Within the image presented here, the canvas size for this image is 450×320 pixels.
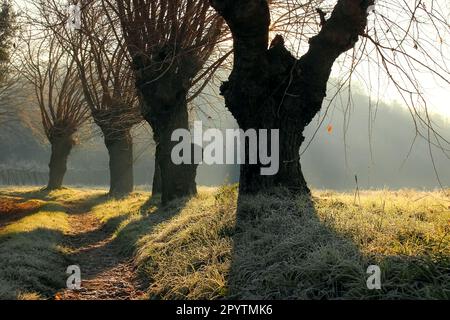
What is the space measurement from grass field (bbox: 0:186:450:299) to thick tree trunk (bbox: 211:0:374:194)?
787 millimetres

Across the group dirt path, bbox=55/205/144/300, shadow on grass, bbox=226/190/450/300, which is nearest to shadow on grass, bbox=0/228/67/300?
dirt path, bbox=55/205/144/300

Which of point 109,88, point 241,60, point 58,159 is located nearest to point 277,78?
point 241,60

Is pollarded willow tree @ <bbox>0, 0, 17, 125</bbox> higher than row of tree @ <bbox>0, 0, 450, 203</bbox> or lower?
higher

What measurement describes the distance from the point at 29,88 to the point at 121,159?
69.9 ft

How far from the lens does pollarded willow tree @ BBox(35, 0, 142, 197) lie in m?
17.1

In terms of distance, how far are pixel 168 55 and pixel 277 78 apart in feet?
13.7

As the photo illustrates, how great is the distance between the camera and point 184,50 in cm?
1216

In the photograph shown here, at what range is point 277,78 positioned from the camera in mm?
8836

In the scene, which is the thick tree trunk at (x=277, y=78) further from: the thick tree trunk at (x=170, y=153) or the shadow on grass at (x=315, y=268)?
the thick tree trunk at (x=170, y=153)

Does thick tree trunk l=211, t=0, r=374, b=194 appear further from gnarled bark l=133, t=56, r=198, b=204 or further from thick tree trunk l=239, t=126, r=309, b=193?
gnarled bark l=133, t=56, r=198, b=204

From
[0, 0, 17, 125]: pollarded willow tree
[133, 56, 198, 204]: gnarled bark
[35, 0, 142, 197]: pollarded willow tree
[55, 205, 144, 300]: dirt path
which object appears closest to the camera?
[55, 205, 144, 300]: dirt path

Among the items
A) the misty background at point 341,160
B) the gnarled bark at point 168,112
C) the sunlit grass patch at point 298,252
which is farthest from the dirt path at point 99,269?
the misty background at point 341,160

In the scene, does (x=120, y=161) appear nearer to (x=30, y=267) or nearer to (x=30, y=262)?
(x=30, y=262)

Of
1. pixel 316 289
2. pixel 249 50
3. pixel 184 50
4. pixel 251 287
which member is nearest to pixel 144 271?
pixel 251 287
